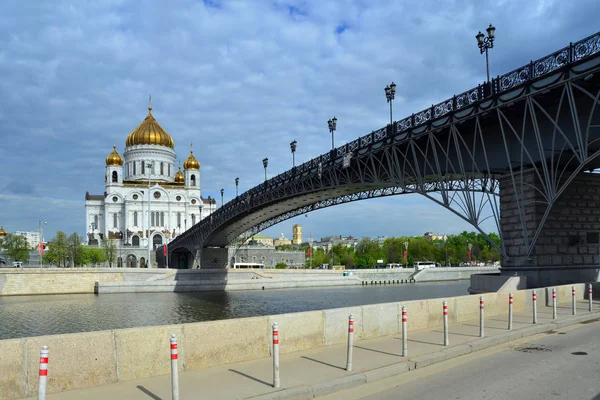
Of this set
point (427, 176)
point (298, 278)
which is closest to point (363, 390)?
point (427, 176)

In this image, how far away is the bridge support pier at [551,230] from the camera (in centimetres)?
2462

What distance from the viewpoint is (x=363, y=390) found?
9.27 metres

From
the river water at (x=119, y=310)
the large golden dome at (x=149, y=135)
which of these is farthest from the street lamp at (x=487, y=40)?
the large golden dome at (x=149, y=135)

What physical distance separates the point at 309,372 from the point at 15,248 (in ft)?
321

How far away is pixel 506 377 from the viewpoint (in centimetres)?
1008

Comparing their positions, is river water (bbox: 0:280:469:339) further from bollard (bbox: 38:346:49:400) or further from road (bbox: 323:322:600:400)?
road (bbox: 323:322:600:400)

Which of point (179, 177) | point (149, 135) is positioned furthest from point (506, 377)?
point (179, 177)

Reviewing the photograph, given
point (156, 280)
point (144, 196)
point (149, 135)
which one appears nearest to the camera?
point (156, 280)

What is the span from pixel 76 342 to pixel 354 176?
36179 millimetres

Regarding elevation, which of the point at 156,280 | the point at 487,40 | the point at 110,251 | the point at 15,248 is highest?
the point at 487,40

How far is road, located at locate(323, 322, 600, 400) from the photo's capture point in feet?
29.2

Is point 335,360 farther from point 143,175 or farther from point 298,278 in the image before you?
point 143,175

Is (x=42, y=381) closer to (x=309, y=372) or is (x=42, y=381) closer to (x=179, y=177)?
(x=309, y=372)

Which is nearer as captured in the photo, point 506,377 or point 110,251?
point 506,377
